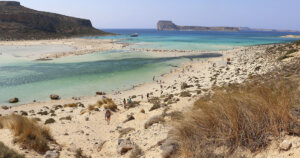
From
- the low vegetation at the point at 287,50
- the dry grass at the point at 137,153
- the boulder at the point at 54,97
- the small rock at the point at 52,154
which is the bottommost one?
the boulder at the point at 54,97

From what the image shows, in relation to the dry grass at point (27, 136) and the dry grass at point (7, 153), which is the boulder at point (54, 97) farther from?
the dry grass at point (7, 153)

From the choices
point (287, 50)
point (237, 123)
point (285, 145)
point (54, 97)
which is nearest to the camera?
point (285, 145)

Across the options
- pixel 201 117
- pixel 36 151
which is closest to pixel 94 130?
pixel 36 151

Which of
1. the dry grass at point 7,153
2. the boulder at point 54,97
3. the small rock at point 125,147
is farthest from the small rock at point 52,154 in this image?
the boulder at point 54,97

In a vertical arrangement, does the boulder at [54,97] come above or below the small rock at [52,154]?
below

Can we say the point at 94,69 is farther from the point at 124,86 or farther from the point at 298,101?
the point at 298,101

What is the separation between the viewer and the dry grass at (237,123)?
3.19 meters

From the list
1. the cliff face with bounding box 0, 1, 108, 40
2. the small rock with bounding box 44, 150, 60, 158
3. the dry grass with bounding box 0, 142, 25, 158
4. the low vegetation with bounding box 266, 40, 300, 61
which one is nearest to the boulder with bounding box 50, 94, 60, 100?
the small rock with bounding box 44, 150, 60, 158

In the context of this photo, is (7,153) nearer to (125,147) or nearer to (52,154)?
(52,154)

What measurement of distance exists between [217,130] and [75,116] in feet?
32.4

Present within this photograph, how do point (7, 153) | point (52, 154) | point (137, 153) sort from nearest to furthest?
point (7, 153) → point (137, 153) → point (52, 154)

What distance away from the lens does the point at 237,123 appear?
11.0 feet

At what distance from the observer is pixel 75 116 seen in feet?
38.1

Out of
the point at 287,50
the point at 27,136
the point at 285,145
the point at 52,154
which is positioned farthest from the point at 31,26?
the point at 285,145
